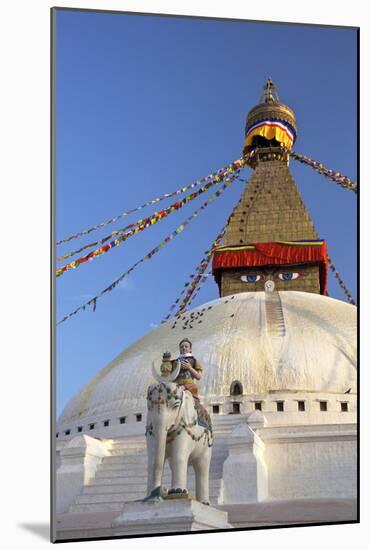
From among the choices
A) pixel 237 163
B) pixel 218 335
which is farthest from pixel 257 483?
pixel 237 163

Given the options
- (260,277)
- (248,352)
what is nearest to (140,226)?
(248,352)

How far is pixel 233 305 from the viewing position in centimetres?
1422

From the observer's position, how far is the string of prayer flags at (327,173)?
36.0 ft

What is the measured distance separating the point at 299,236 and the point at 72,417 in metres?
4.61

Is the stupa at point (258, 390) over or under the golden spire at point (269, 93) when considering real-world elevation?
under

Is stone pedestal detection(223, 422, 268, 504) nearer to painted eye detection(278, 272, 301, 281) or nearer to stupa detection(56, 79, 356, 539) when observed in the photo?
stupa detection(56, 79, 356, 539)

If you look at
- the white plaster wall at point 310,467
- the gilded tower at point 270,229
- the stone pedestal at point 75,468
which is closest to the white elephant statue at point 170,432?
the white plaster wall at point 310,467

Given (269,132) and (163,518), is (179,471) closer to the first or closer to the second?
(163,518)

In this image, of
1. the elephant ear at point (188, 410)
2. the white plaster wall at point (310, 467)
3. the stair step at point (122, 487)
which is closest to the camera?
the elephant ear at point (188, 410)

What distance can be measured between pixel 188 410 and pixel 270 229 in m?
7.93

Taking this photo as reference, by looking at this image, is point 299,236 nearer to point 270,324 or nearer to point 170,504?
point 270,324

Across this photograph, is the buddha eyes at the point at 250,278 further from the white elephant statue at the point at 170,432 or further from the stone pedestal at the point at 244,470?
the white elephant statue at the point at 170,432

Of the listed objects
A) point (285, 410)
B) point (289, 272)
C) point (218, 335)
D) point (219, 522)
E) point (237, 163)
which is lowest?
point (219, 522)

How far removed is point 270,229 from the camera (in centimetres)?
1656
